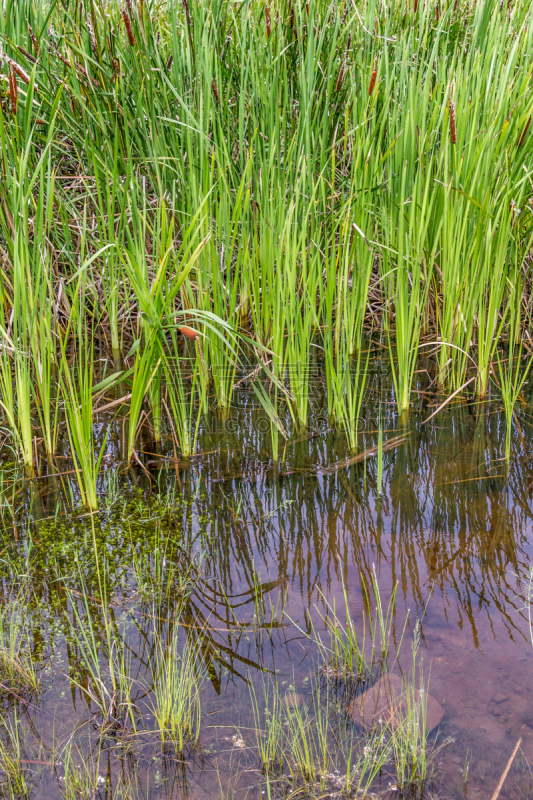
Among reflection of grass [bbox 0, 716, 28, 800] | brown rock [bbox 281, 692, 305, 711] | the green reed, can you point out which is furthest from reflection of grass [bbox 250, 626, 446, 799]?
the green reed

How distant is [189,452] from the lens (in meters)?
2.12

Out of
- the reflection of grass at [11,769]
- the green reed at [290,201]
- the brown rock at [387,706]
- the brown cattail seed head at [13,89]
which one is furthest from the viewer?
the green reed at [290,201]

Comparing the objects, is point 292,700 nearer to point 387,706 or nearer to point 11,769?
point 387,706

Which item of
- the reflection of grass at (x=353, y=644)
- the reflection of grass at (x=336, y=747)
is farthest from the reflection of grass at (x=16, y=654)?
the reflection of grass at (x=353, y=644)

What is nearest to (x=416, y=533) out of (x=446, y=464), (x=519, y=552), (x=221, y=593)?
(x=519, y=552)

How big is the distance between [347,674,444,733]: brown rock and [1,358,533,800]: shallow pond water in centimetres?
2

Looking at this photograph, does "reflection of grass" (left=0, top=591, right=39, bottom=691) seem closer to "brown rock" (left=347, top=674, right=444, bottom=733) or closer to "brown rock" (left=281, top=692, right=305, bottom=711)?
"brown rock" (left=281, top=692, right=305, bottom=711)

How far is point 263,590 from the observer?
4.93 ft

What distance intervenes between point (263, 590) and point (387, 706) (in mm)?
432

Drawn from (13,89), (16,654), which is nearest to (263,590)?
(16,654)

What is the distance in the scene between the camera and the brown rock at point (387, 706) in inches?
45.7

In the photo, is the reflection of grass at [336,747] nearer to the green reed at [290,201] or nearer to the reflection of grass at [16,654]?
the reflection of grass at [16,654]

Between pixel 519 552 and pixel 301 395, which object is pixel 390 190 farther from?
pixel 519 552

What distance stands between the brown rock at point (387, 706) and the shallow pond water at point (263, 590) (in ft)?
0.08
